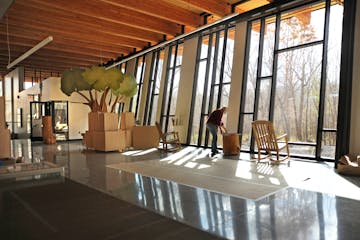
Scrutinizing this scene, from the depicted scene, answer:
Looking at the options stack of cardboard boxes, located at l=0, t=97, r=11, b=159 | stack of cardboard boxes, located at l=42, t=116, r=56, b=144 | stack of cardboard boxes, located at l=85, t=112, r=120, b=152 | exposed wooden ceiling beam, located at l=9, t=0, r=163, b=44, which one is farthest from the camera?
stack of cardboard boxes, located at l=42, t=116, r=56, b=144

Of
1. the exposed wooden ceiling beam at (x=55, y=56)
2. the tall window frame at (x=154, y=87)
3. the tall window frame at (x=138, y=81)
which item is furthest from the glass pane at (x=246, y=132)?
the exposed wooden ceiling beam at (x=55, y=56)

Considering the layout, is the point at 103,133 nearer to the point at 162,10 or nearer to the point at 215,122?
the point at 215,122

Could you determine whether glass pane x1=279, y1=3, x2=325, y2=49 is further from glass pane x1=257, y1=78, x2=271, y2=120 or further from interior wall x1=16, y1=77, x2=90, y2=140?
interior wall x1=16, y1=77, x2=90, y2=140

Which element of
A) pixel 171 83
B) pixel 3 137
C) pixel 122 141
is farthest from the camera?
pixel 171 83

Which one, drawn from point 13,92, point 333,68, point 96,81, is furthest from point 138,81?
point 333,68

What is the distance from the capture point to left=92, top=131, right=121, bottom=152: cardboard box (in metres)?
8.41

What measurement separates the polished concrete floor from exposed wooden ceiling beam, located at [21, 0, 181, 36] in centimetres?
465

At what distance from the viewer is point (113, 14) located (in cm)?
864

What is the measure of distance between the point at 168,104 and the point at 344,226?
8875 mm

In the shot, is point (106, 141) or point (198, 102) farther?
point (198, 102)

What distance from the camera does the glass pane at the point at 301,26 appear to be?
7.01 meters

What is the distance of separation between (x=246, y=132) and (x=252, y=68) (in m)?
1.86

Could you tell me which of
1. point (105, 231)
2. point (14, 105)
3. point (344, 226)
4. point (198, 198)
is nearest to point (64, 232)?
point (105, 231)

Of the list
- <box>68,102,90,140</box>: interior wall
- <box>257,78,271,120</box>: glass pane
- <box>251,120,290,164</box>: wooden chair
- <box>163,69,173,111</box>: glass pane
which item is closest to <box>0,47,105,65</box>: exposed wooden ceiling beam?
<box>68,102,90,140</box>: interior wall
